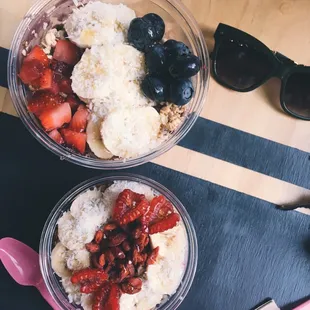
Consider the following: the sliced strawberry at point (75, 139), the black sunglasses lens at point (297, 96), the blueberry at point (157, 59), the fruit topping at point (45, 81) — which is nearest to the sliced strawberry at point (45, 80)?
the fruit topping at point (45, 81)

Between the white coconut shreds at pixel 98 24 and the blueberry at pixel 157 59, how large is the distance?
76 millimetres

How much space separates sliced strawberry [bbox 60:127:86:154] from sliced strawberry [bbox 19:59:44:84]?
128mm

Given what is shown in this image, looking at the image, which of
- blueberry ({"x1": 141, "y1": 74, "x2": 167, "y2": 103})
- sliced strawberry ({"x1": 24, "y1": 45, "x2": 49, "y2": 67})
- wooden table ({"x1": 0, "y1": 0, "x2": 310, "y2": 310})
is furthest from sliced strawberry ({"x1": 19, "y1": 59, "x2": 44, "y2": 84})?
blueberry ({"x1": 141, "y1": 74, "x2": 167, "y2": 103})

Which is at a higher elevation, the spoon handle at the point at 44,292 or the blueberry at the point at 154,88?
the blueberry at the point at 154,88

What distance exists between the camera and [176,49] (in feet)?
3.85

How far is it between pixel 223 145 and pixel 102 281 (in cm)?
41

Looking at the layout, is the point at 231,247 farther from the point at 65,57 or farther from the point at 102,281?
A: the point at 65,57

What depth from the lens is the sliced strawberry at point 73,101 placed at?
47.2 inches

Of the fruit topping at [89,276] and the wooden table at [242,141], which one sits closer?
the fruit topping at [89,276]

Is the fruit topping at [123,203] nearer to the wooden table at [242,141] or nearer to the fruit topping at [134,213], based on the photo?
the fruit topping at [134,213]

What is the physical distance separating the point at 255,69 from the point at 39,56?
1.57 feet

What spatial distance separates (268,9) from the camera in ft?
4.18

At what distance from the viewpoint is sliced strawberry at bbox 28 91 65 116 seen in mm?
1186

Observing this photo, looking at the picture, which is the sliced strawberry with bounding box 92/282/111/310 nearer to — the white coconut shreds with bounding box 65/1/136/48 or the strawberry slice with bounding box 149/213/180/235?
the strawberry slice with bounding box 149/213/180/235
